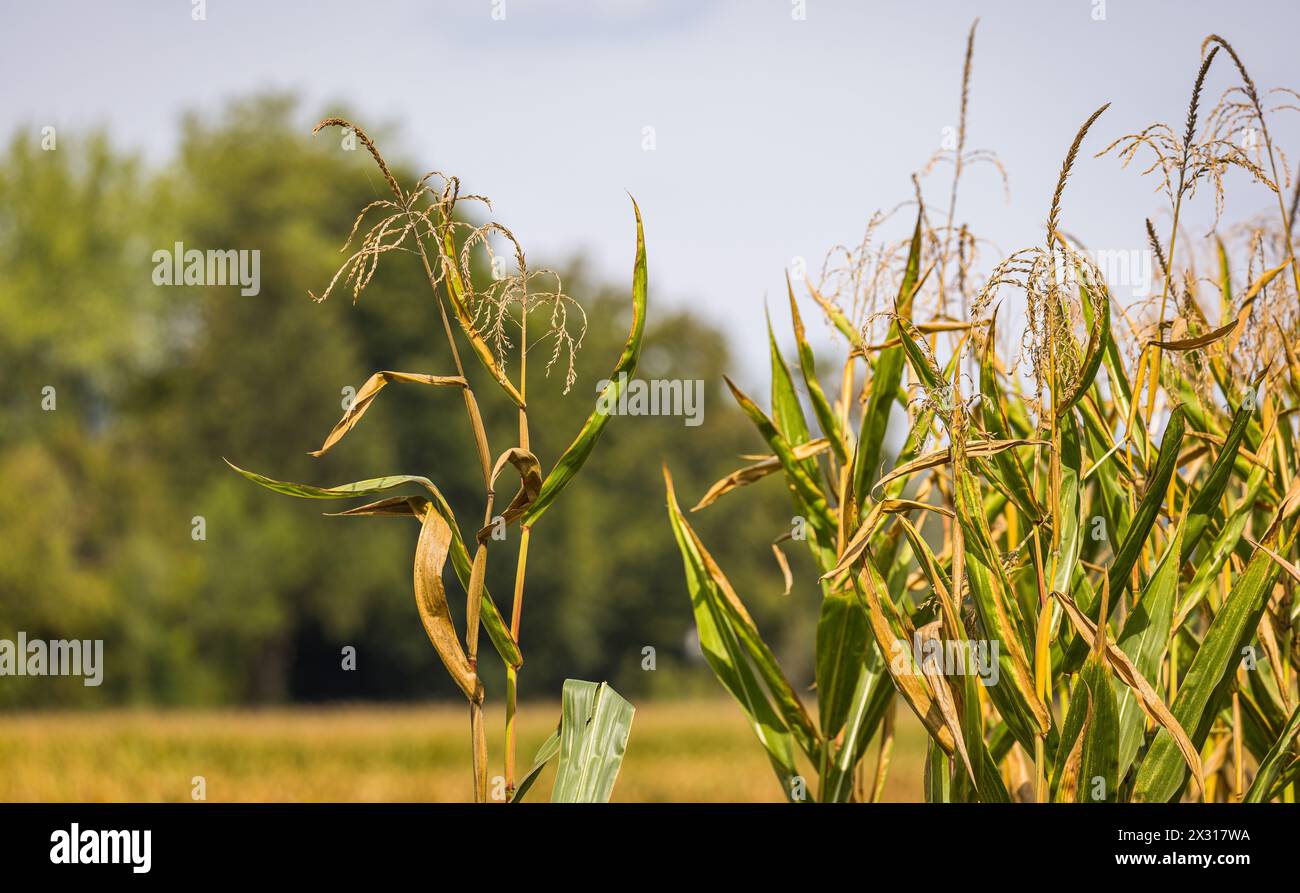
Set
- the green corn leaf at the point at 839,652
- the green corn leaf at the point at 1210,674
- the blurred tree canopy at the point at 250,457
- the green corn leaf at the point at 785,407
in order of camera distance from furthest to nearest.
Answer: the blurred tree canopy at the point at 250,457 < the green corn leaf at the point at 785,407 < the green corn leaf at the point at 839,652 < the green corn leaf at the point at 1210,674

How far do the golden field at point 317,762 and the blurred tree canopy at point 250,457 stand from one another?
695cm

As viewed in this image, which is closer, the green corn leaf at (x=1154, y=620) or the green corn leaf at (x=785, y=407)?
the green corn leaf at (x=1154, y=620)

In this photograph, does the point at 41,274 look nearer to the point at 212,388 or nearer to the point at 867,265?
the point at 212,388

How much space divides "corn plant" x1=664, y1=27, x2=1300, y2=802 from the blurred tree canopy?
16.3 m

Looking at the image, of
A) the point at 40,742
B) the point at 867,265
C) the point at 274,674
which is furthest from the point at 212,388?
the point at 867,265

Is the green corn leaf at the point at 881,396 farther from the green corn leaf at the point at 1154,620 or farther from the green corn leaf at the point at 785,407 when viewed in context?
the green corn leaf at the point at 1154,620

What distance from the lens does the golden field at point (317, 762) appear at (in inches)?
274

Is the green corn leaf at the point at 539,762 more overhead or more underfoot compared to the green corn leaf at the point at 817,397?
more underfoot

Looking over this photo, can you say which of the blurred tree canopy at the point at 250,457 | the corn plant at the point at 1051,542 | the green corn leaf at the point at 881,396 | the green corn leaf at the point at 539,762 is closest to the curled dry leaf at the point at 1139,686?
the corn plant at the point at 1051,542

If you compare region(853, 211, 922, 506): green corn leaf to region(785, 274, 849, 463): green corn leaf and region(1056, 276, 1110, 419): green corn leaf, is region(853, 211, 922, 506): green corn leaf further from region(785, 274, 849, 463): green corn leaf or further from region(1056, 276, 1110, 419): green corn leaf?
region(1056, 276, 1110, 419): green corn leaf

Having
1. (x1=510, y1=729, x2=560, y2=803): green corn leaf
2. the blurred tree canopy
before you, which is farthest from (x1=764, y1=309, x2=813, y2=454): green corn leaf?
the blurred tree canopy

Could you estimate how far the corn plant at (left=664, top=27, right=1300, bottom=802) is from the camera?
1977mm
